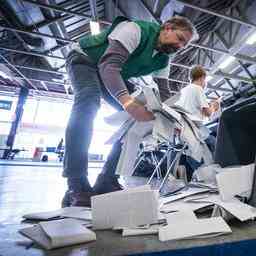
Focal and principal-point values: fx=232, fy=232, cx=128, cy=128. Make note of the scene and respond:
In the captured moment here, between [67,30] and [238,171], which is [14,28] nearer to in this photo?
[67,30]

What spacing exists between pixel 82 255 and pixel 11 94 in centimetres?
1176

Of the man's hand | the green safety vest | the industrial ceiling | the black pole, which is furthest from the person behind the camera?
the black pole

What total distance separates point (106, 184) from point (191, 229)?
0.65 metres

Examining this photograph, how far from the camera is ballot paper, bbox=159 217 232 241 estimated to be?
1.85 ft

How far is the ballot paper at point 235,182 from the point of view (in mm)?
800

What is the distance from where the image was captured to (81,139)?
1050 mm

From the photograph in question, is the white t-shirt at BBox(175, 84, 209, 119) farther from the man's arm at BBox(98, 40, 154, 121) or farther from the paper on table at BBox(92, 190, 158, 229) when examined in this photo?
the paper on table at BBox(92, 190, 158, 229)

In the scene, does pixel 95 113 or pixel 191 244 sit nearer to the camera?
pixel 191 244

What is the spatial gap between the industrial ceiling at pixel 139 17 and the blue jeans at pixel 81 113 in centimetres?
181

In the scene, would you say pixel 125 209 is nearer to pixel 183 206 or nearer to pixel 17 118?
pixel 183 206

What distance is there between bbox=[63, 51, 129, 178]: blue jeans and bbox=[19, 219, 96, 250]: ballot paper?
401 millimetres

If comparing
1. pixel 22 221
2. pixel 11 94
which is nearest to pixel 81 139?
pixel 22 221

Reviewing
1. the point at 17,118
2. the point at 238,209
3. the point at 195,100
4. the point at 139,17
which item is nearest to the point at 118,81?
the point at 238,209

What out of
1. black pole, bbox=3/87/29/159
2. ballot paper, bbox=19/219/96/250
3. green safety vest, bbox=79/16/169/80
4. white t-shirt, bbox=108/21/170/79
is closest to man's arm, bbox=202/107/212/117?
green safety vest, bbox=79/16/169/80
